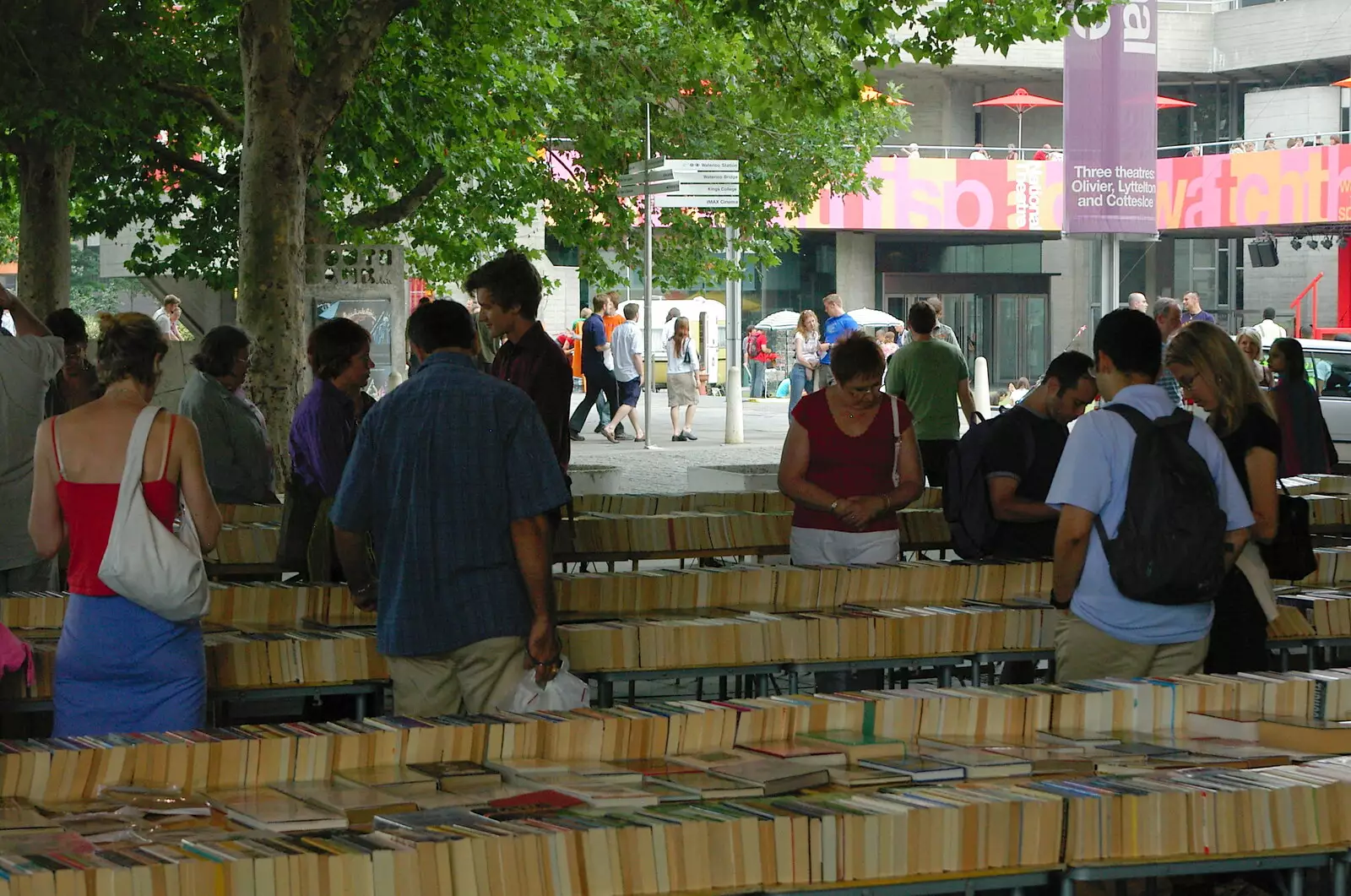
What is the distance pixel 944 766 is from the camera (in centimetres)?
413

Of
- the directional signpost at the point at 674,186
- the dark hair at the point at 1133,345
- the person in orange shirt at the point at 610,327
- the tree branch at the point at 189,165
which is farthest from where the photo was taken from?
the person in orange shirt at the point at 610,327

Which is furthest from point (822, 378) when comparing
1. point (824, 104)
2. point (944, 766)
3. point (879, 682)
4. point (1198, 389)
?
point (944, 766)

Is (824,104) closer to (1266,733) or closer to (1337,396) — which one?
(1337,396)

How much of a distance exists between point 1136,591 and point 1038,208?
119 ft

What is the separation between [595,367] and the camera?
2339 cm

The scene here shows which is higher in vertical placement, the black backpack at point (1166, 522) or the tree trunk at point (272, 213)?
the tree trunk at point (272, 213)

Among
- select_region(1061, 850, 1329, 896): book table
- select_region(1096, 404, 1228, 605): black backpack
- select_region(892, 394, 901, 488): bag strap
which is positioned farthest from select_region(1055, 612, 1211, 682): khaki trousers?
select_region(892, 394, 901, 488): bag strap

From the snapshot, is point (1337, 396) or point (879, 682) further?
point (1337, 396)

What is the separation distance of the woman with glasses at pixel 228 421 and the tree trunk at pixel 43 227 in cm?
872

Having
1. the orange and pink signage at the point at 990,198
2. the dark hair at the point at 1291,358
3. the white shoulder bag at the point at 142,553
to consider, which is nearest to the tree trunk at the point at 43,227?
the dark hair at the point at 1291,358

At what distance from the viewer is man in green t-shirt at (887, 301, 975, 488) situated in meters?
10.7

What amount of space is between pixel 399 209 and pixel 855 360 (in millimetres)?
14593

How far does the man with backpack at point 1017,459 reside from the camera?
273 inches

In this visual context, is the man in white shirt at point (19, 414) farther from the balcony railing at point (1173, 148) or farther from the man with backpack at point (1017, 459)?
the balcony railing at point (1173, 148)
